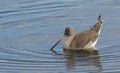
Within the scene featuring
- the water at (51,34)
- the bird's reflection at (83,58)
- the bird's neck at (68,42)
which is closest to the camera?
the water at (51,34)

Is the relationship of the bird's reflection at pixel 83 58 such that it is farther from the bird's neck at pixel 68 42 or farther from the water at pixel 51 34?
the bird's neck at pixel 68 42

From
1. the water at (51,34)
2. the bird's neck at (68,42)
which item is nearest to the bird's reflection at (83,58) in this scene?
the water at (51,34)

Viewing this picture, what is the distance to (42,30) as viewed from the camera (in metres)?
17.5

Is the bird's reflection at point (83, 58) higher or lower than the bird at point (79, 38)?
lower

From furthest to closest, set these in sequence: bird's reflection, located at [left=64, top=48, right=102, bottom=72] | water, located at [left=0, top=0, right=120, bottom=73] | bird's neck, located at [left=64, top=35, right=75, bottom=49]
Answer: bird's neck, located at [left=64, top=35, right=75, bottom=49] < bird's reflection, located at [left=64, top=48, right=102, bottom=72] < water, located at [left=0, top=0, right=120, bottom=73]

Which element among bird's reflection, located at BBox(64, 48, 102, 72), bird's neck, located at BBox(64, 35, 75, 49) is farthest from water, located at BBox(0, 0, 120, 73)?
bird's neck, located at BBox(64, 35, 75, 49)

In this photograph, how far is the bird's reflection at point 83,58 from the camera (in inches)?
581

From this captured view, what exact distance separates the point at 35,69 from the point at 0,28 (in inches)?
143

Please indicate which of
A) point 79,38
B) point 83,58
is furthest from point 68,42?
point 83,58

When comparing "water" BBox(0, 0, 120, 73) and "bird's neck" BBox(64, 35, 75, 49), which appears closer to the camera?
"water" BBox(0, 0, 120, 73)

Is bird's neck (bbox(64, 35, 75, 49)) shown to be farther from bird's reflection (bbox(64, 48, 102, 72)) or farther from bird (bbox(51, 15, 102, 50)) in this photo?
bird's reflection (bbox(64, 48, 102, 72))

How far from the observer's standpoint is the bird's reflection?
14759mm

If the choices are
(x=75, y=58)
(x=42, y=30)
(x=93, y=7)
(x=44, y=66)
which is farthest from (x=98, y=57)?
(x=93, y=7)

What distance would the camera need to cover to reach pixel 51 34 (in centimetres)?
1712
